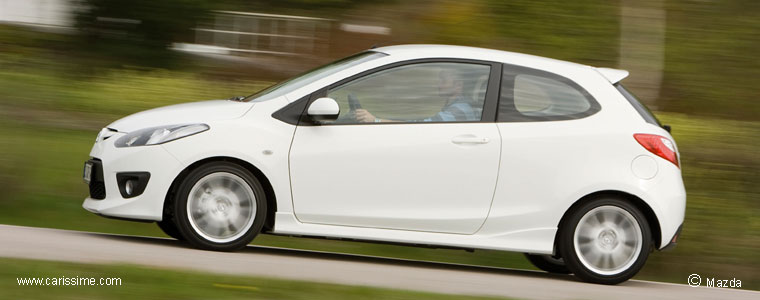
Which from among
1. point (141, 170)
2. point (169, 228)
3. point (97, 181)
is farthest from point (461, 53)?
point (97, 181)

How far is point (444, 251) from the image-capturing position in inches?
402

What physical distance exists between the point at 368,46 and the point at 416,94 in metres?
9.46

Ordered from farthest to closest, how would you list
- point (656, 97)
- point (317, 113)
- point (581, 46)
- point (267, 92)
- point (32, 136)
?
point (581, 46) < point (656, 97) < point (32, 136) < point (267, 92) < point (317, 113)

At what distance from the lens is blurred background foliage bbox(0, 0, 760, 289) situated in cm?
1295

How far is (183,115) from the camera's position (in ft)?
24.8

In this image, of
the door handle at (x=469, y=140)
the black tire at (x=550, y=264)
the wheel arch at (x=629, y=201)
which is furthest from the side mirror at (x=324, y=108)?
the black tire at (x=550, y=264)

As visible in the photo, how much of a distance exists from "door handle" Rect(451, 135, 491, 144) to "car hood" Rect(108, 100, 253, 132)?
1.42m

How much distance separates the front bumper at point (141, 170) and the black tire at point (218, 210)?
4.3 inches

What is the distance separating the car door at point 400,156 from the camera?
7.57 metres

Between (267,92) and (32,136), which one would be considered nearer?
(267,92)

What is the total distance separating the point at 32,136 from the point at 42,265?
656 cm

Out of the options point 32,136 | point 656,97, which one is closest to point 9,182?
point 32,136

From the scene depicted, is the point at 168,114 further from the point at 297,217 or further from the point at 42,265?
the point at 42,265

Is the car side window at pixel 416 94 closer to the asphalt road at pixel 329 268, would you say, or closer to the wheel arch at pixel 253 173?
the wheel arch at pixel 253 173
